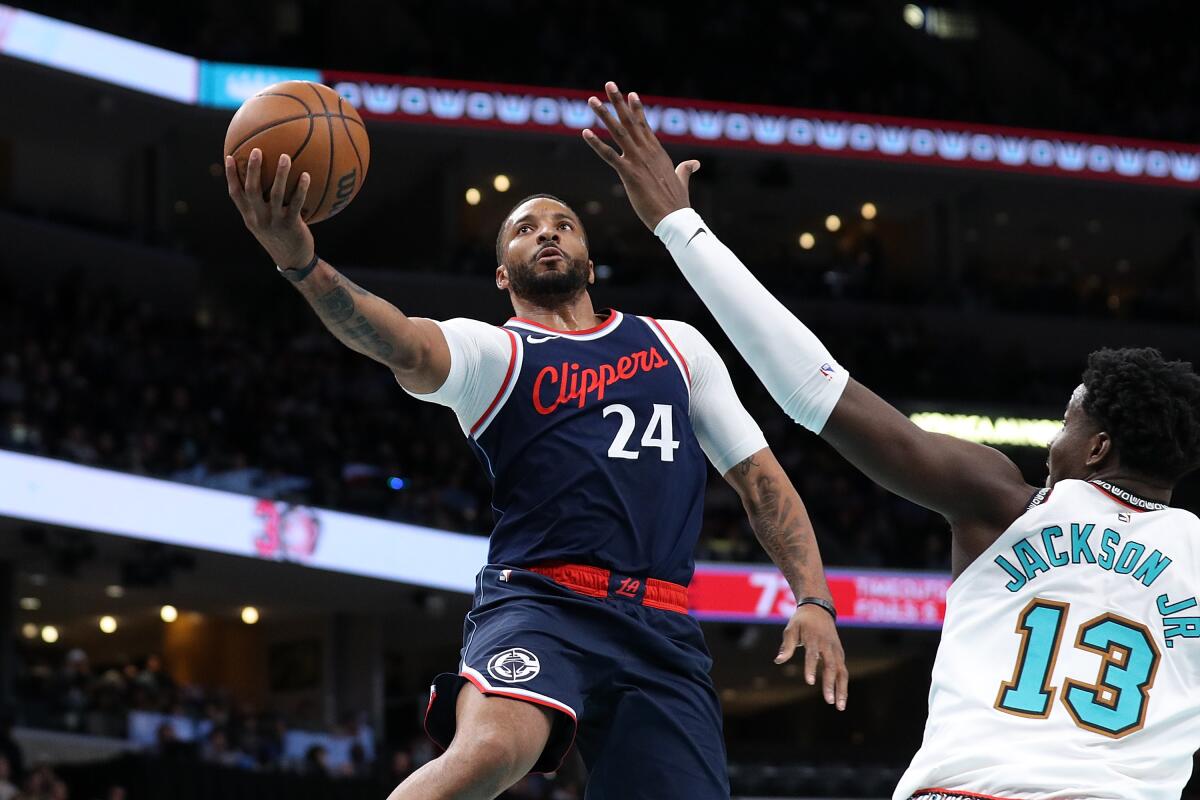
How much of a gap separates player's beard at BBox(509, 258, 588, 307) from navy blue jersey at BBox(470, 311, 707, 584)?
179 mm

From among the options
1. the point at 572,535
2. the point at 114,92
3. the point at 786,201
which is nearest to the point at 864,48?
the point at 786,201

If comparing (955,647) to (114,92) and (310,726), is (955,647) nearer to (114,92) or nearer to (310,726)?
(310,726)

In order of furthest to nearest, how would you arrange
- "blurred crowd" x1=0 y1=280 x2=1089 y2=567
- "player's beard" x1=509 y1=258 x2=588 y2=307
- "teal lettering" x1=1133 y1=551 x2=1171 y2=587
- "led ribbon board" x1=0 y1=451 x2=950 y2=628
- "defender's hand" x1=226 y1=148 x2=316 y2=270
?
1. "blurred crowd" x1=0 y1=280 x2=1089 y2=567
2. "led ribbon board" x1=0 y1=451 x2=950 y2=628
3. "player's beard" x1=509 y1=258 x2=588 y2=307
4. "defender's hand" x1=226 y1=148 x2=316 y2=270
5. "teal lettering" x1=1133 y1=551 x2=1171 y2=587

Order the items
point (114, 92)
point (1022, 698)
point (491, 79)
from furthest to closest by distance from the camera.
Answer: point (491, 79)
point (114, 92)
point (1022, 698)

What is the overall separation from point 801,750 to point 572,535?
71.4 feet

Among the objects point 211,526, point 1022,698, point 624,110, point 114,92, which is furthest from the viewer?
point 114,92

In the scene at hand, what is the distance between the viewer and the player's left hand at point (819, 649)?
455 centimetres

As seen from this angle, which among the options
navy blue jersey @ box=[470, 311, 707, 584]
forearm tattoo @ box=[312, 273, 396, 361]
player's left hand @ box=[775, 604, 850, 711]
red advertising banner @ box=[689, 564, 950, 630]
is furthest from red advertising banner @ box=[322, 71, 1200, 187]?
player's left hand @ box=[775, 604, 850, 711]

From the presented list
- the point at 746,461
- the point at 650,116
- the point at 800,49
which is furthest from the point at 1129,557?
the point at 800,49

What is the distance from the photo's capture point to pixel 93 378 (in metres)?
22.2

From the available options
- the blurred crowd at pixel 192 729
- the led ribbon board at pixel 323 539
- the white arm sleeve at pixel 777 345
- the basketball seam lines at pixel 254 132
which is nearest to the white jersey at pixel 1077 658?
the white arm sleeve at pixel 777 345

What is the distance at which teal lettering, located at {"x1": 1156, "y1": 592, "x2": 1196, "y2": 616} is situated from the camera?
12.1 ft

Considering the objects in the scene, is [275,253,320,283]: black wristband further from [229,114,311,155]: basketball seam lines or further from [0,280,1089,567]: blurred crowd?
[0,280,1089,567]: blurred crowd

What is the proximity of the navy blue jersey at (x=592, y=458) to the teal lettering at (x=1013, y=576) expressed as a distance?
65.1 inches
